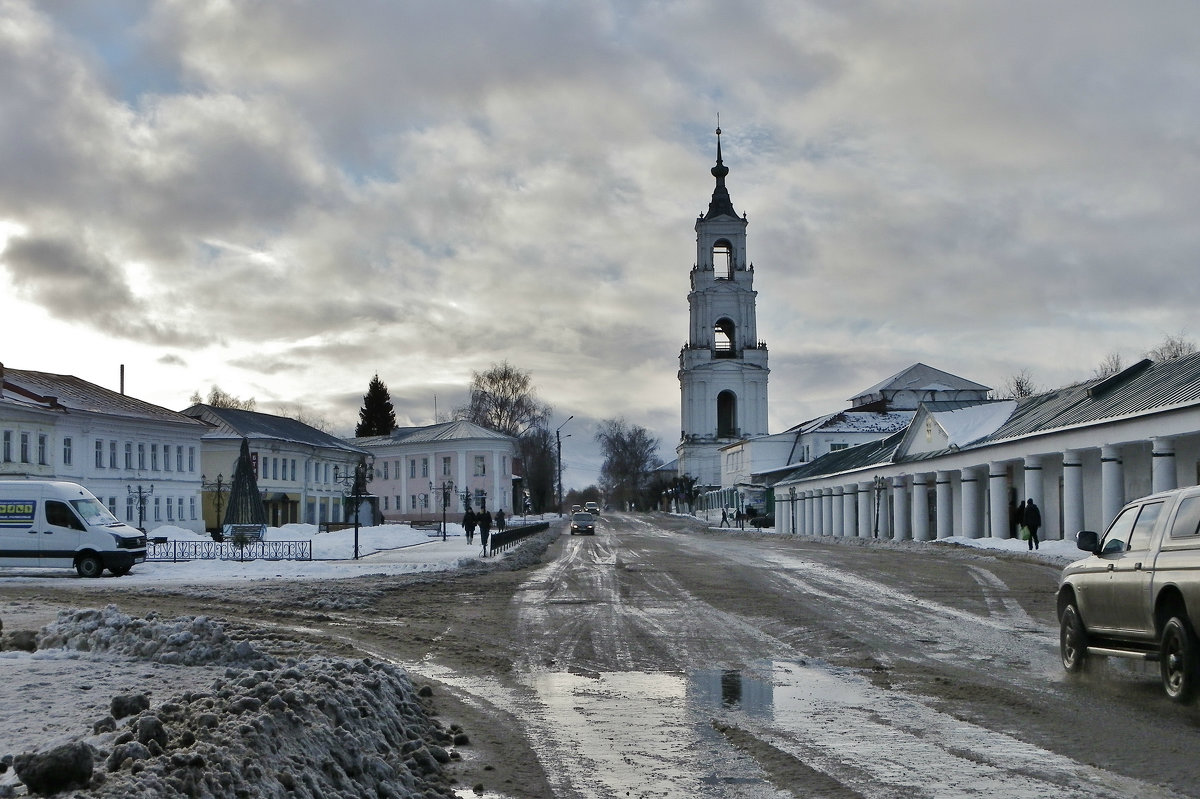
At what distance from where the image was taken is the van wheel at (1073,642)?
1190 centimetres

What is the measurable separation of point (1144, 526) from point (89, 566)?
28.1 m

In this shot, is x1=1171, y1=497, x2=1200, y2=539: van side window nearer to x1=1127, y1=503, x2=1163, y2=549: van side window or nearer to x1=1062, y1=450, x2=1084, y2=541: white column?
x1=1127, y1=503, x2=1163, y2=549: van side window

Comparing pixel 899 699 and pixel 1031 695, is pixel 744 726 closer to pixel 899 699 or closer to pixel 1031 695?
pixel 899 699

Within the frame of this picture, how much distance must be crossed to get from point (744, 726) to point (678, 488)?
139456mm

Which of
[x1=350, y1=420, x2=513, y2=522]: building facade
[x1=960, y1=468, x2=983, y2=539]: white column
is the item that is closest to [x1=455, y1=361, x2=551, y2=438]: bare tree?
[x1=350, y1=420, x2=513, y2=522]: building facade

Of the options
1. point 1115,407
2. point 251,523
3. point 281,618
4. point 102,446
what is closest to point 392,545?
point 251,523

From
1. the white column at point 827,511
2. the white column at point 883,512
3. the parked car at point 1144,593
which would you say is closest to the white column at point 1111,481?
the white column at point 883,512

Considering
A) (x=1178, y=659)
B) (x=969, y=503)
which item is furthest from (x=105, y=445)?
(x=1178, y=659)

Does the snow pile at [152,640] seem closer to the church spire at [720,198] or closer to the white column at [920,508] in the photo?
the white column at [920,508]

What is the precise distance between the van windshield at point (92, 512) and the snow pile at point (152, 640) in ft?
66.4

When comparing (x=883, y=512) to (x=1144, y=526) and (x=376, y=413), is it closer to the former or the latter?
(x=1144, y=526)

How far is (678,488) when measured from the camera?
148 meters

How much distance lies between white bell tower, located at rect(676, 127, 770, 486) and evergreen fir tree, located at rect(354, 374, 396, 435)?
128 feet

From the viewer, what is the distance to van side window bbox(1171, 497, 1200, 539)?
10039 mm
